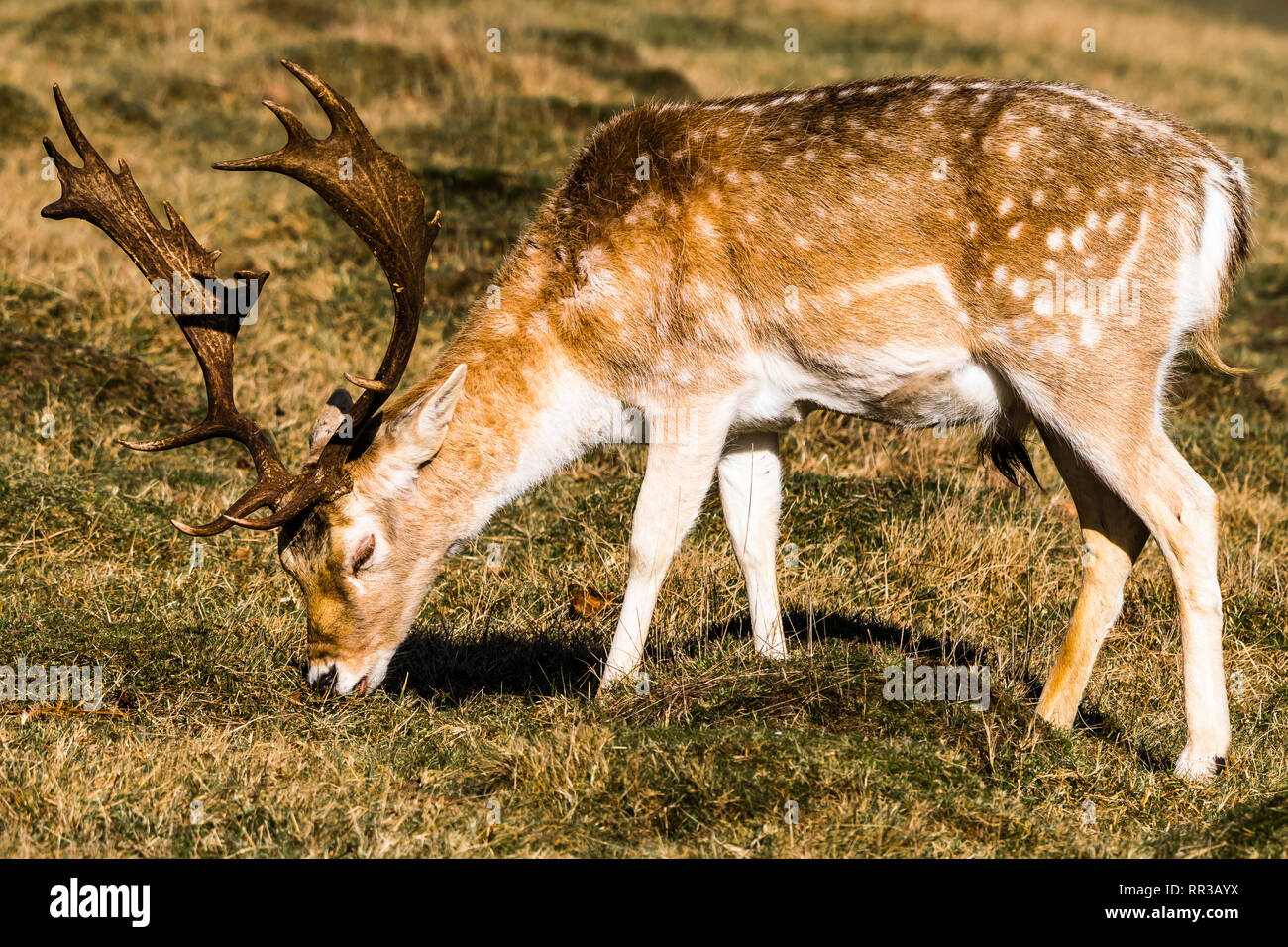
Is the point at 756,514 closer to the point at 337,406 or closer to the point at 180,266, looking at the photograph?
the point at 337,406

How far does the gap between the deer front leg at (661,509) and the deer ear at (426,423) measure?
0.75 meters

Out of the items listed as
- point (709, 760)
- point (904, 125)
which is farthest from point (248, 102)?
point (709, 760)

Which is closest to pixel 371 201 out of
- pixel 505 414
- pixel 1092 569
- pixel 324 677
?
pixel 505 414

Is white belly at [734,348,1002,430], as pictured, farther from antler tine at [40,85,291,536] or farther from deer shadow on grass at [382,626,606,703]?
antler tine at [40,85,291,536]

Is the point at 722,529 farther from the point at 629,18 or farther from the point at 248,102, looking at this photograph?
the point at 629,18

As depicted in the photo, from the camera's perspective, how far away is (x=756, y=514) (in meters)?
6.11

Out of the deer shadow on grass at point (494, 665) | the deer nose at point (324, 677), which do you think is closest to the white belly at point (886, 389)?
the deer shadow on grass at point (494, 665)

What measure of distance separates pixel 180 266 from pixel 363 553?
4.14 ft

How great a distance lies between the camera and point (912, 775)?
4.75 m

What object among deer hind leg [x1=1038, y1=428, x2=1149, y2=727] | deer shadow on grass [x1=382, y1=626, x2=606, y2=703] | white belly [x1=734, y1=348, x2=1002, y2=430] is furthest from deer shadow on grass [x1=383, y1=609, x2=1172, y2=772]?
white belly [x1=734, y1=348, x2=1002, y2=430]

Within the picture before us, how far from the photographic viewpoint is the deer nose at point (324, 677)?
5586 mm

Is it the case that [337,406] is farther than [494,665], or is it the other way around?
[494,665]

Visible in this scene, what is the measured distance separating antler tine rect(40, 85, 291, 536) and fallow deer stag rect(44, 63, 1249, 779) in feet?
0.04

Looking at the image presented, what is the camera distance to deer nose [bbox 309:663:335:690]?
18.3ft
